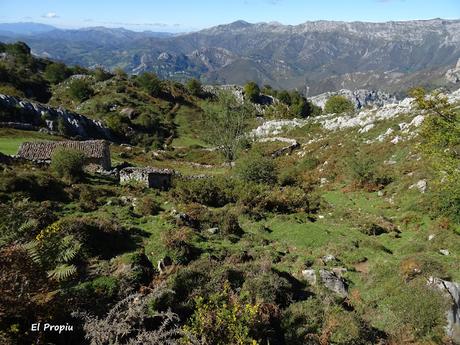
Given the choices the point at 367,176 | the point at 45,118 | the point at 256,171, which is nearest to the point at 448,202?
the point at 367,176

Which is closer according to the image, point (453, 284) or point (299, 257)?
point (453, 284)

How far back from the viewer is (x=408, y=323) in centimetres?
1360

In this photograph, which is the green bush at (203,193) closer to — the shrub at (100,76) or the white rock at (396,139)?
the white rock at (396,139)

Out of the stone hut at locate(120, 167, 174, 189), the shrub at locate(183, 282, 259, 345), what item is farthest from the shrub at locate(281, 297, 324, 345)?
the stone hut at locate(120, 167, 174, 189)

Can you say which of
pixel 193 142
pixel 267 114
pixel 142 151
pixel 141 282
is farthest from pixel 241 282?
pixel 267 114

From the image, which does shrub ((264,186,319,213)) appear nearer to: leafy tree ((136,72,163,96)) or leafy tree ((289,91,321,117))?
leafy tree ((136,72,163,96))

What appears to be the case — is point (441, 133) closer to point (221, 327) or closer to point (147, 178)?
point (221, 327)

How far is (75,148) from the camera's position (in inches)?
1421

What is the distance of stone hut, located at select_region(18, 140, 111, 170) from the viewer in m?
34.5

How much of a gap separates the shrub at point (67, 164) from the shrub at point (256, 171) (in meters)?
15.0

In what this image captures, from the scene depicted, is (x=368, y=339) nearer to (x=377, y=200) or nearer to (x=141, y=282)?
(x=141, y=282)

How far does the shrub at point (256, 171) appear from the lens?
37.5 m

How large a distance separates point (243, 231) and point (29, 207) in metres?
11.4

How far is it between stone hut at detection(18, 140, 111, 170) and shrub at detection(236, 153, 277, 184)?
1308 cm
